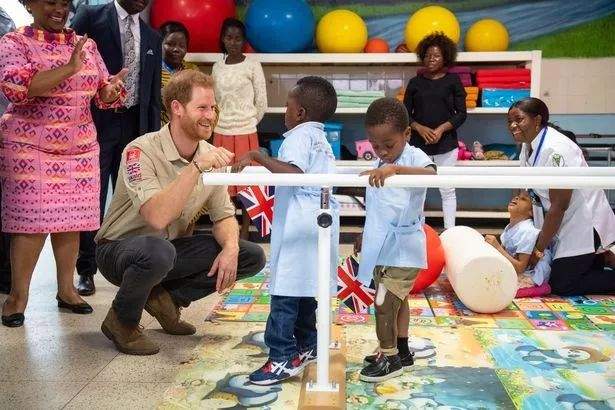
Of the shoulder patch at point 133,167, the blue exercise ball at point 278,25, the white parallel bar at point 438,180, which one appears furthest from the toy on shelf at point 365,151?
the white parallel bar at point 438,180

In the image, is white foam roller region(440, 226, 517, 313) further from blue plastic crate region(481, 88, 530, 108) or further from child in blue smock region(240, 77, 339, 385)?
blue plastic crate region(481, 88, 530, 108)

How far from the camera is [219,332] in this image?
2.86 meters

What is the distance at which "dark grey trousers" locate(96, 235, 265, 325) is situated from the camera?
2.46 meters

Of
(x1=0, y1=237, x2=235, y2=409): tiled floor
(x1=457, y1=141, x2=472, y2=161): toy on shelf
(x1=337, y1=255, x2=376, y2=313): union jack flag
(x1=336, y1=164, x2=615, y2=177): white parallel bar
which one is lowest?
(x1=0, y1=237, x2=235, y2=409): tiled floor

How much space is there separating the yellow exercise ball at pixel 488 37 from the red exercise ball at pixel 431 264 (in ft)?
8.22

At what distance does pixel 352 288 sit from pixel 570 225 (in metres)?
1.50

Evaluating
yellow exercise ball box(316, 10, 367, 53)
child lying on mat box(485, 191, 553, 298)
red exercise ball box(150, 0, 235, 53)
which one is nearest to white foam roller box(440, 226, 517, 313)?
child lying on mat box(485, 191, 553, 298)

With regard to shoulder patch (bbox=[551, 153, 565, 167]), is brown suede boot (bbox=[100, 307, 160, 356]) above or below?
below

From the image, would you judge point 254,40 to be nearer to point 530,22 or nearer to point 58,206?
point 530,22

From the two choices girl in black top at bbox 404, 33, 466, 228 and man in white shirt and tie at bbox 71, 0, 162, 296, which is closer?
man in white shirt and tie at bbox 71, 0, 162, 296

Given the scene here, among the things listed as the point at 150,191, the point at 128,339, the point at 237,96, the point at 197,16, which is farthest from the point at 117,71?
the point at 197,16

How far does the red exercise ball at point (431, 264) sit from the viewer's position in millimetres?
3434

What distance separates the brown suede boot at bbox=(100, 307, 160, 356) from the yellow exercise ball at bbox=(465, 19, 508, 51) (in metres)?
3.87

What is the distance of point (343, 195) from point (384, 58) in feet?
3.63
